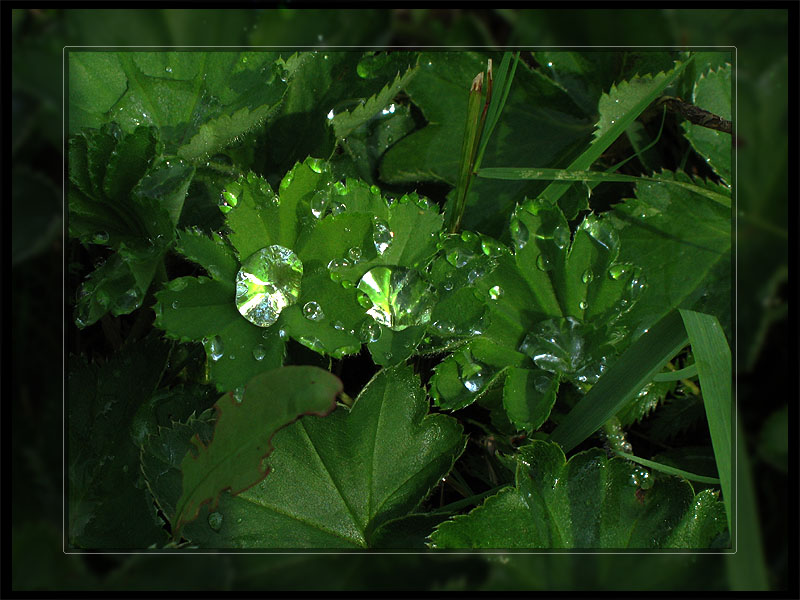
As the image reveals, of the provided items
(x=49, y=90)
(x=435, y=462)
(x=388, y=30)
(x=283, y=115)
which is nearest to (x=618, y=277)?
(x=435, y=462)

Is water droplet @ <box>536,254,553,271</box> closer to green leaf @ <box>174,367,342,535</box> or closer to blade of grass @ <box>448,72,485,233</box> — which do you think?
blade of grass @ <box>448,72,485,233</box>

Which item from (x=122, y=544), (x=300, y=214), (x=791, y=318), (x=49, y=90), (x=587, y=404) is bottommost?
(x=122, y=544)

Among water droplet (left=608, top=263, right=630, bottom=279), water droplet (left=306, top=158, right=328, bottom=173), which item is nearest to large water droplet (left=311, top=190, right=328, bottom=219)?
water droplet (left=306, top=158, right=328, bottom=173)

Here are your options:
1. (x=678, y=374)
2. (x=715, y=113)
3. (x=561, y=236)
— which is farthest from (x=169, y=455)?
(x=715, y=113)

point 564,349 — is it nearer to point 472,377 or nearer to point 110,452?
point 472,377

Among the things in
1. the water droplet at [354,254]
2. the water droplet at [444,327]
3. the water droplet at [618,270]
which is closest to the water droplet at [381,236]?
the water droplet at [354,254]

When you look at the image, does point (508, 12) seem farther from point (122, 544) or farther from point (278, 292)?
point (122, 544)

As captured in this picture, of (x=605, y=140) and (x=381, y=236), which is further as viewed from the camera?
(x=605, y=140)
